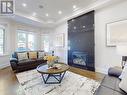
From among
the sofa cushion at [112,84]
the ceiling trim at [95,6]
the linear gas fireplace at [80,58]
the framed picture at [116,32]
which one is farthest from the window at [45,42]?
the sofa cushion at [112,84]

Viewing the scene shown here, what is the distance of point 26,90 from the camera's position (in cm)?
261

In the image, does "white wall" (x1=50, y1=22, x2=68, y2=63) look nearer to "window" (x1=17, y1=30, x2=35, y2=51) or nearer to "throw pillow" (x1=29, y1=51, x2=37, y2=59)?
"window" (x1=17, y1=30, x2=35, y2=51)

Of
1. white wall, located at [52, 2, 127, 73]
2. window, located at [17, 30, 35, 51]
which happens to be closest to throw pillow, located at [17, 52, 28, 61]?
window, located at [17, 30, 35, 51]

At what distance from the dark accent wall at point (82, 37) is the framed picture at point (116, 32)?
797mm

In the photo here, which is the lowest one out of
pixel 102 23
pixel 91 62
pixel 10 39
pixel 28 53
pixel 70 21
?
pixel 91 62

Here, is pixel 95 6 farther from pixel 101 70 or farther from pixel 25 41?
pixel 25 41

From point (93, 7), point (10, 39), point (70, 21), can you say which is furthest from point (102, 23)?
point (10, 39)

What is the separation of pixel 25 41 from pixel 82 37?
13.8 feet

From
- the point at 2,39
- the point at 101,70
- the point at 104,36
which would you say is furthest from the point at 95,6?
the point at 2,39

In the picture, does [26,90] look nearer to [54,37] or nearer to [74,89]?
[74,89]

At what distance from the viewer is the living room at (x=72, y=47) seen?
8.87ft

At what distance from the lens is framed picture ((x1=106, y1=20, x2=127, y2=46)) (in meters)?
3.54

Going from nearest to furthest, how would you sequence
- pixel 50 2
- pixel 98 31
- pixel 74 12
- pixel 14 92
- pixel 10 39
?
pixel 14 92 → pixel 50 2 → pixel 98 31 → pixel 74 12 → pixel 10 39

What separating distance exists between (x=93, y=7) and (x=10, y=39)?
5031mm
